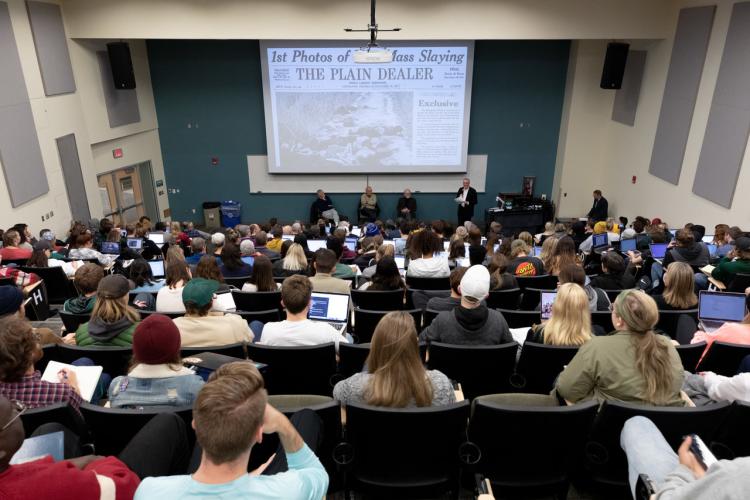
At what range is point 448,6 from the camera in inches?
355

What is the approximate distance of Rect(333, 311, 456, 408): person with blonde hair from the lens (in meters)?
2.17

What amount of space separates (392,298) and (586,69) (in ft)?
28.1

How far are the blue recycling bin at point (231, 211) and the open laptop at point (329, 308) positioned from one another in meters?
8.29

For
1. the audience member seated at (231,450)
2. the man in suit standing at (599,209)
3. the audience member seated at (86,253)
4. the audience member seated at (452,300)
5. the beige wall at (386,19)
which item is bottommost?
the man in suit standing at (599,209)

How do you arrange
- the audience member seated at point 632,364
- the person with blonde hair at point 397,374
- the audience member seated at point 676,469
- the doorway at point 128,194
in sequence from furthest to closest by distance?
1. the doorway at point 128,194
2. the audience member seated at point 632,364
3. the person with blonde hair at point 397,374
4. the audience member seated at point 676,469

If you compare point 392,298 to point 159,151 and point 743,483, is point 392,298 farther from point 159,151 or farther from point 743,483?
point 159,151

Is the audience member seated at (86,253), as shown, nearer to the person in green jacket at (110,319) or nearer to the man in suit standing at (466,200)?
the person in green jacket at (110,319)

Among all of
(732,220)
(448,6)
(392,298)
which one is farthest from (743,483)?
(448,6)

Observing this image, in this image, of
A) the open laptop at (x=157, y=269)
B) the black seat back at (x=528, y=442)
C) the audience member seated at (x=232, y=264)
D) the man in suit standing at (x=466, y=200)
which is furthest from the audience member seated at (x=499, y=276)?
the man in suit standing at (x=466, y=200)

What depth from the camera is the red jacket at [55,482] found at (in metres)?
1.31

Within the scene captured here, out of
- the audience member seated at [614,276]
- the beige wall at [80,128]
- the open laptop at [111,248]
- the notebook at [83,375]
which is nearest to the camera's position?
the notebook at [83,375]

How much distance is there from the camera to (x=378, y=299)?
4316mm

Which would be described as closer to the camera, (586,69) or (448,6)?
(448,6)

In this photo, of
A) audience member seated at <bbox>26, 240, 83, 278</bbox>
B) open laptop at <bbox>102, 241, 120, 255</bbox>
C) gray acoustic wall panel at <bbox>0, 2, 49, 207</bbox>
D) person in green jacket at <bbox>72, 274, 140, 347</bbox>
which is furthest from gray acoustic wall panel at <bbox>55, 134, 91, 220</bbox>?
person in green jacket at <bbox>72, 274, 140, 347</bbox>
